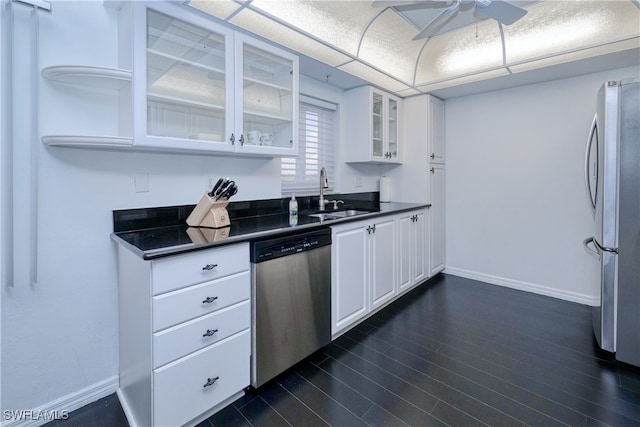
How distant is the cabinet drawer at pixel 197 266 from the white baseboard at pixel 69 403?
914mm

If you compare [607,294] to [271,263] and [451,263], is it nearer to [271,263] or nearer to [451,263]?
[451,263]

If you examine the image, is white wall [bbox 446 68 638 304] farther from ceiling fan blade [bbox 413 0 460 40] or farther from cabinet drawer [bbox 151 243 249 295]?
cabinet drawer [bbox 151 243 249 295]

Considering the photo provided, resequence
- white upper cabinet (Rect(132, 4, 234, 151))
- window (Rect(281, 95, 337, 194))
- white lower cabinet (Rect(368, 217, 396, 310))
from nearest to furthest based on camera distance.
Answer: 1. white upper cabinet (Rect(132, 4, 234, 151))
2. white lower cabinet (Rect(368, 217, 396, 310))
3. window (Rect(281, 95, 337, 194))

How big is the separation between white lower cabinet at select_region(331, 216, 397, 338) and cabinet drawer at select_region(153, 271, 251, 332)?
2.48 ft

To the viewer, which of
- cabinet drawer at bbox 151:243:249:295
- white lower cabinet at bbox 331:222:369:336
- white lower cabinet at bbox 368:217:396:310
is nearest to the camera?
cabinet drawer at bbox 151:243:249:295

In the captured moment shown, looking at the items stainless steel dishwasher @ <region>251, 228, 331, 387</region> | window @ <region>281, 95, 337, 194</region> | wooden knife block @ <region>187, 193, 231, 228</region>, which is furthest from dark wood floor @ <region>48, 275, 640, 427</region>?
window @ <region>281, 95, 337, 194</region>

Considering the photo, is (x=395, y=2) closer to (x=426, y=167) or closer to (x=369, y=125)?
(x=369, y=125)

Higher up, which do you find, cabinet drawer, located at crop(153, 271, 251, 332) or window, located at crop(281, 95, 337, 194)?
window, located at crop(281, 95, 337, 194)

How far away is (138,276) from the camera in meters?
1.42

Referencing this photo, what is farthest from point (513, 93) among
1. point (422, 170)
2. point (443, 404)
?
point (443, 404)

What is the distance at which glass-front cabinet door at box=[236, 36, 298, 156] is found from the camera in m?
1.99

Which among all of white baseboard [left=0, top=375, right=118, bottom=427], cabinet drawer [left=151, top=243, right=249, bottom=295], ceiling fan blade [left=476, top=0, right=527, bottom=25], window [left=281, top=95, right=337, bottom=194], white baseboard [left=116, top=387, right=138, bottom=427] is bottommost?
white baseboard [left=116, top=387, right=138, bottom=427]

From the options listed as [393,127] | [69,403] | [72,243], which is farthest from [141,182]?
[393,127]

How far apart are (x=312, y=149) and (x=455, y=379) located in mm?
2214
